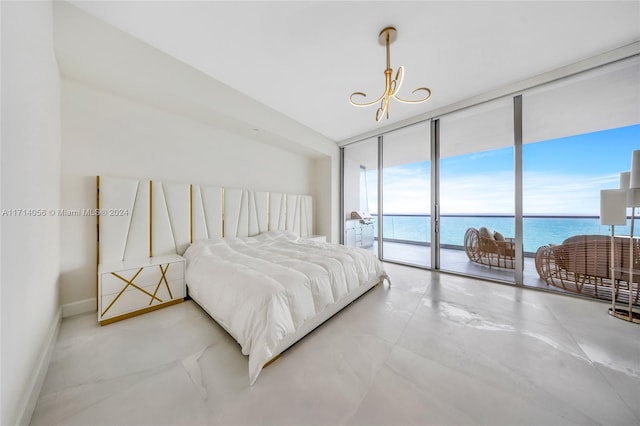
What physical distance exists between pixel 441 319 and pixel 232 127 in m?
3.92

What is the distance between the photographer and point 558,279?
111 inches

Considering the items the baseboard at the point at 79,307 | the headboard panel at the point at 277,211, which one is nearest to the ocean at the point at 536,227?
the headboard panel at the point at 277,211

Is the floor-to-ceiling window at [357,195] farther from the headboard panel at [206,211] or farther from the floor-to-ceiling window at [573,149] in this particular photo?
the headboard panel at [206,211]

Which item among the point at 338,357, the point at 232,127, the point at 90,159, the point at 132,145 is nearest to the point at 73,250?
the point at 90,159

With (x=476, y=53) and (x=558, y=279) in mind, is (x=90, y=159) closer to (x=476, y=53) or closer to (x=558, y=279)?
(x=476, y=53)

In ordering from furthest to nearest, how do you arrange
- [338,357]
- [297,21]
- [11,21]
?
[297,21] < [338,357] < [11,21]

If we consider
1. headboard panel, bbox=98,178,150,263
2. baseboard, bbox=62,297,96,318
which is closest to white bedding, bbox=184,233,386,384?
headboard panel, bbox=98,178,150,263

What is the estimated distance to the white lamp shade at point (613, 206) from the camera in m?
2.06

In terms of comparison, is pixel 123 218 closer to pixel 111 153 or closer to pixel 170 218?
pixel 170 218

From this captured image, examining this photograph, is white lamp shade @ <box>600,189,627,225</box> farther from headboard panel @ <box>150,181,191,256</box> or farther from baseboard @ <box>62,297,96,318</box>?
baseboard @ <box>62,297,96,318</box>

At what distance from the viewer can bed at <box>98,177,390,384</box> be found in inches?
60.5

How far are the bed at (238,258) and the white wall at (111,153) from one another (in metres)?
0.19

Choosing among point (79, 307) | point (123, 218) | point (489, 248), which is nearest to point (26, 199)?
point (123, 218)

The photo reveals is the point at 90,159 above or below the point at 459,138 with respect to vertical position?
below
